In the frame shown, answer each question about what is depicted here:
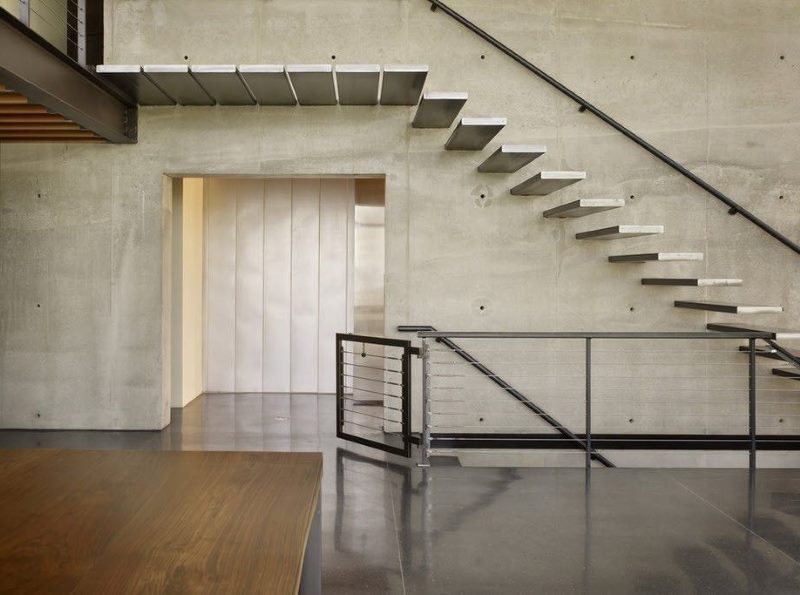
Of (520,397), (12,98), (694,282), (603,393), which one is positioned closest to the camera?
(12,98)

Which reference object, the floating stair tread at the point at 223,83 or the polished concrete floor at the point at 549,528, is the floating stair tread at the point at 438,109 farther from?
the polished concrete floor at the point at 549,528

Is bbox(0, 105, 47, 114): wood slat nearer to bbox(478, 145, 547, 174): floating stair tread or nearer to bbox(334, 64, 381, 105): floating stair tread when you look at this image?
bbox(334, 64, 381, 105): floating stair tread

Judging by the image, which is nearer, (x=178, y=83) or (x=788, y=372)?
(x=178, y=83)

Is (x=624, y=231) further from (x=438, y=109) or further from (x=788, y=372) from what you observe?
(x=788, y=372)

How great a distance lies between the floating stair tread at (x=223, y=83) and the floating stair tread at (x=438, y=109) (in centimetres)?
138

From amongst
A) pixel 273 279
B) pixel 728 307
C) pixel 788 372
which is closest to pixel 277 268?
pixel 273 279

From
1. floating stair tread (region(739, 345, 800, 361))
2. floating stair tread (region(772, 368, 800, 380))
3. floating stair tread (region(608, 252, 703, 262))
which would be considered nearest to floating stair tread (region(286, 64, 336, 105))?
floating stair tread (region(608, 252, 703, 262))

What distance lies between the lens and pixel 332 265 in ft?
27.5

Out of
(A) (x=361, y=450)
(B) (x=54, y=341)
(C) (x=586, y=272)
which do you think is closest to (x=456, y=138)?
(C) (x=586, y=272)

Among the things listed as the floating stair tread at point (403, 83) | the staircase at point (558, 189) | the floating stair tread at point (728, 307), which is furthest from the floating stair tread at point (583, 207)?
the floating stair tread at point (403, 83)

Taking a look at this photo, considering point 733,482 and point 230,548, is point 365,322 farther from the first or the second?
point 230,548

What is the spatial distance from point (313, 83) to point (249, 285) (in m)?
3.39

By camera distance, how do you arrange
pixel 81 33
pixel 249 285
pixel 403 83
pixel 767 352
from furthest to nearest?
pixel 249 285 → pixel 767 352 → pixel 403 83 → pixel 81 33

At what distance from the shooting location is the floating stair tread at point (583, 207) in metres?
5.14
